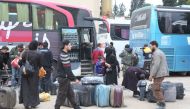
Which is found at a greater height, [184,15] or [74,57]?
[184,15]

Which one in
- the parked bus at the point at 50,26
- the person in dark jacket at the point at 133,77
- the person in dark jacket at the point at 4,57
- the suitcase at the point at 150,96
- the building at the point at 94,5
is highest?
the building at the point at 94,5

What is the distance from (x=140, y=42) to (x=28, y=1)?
21.4 feet

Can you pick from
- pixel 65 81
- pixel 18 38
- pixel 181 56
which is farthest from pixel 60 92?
pixel 181 56

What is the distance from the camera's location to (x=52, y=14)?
1861 cm

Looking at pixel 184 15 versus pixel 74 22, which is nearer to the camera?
pixel 74 22

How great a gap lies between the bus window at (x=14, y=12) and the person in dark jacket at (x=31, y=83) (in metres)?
6.24

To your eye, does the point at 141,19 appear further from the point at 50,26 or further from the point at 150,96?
the point at 150,96

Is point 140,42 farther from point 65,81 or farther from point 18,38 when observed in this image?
point 65,81

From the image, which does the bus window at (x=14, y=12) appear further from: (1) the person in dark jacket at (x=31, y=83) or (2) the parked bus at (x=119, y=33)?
(2) the parked bus at (x=119, y=33)

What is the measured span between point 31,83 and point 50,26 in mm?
6970

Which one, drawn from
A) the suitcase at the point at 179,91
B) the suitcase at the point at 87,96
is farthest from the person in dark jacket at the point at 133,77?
the suitcase at the point at 87,96

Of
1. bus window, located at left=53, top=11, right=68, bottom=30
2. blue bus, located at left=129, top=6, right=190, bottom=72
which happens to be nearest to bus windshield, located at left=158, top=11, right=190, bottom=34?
blue bus, located at left=129, top=6, right=190, bottom=72

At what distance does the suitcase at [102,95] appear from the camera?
489 inches

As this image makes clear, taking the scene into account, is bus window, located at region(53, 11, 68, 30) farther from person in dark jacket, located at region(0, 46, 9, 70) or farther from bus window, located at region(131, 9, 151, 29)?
bus window, located at region(131, 9, 151, 29)
